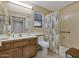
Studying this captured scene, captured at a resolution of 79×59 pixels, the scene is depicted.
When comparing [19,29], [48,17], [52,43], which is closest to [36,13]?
[48,17]

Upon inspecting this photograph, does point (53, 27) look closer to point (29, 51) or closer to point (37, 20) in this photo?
point (37, 20)

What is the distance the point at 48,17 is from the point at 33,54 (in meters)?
2.03

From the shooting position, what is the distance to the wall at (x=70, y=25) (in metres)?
3.22

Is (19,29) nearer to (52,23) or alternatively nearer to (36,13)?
(36,13)

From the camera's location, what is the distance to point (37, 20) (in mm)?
4445

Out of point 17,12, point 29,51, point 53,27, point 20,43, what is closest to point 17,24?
point 17,12

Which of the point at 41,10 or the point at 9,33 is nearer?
the point at 9,33

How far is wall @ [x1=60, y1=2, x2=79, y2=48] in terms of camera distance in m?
3.22

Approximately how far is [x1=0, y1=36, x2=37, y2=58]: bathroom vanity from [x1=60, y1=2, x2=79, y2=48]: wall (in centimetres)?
108

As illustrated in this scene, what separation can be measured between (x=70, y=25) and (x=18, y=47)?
172cm

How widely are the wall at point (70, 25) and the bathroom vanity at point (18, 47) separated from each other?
108 centimetres

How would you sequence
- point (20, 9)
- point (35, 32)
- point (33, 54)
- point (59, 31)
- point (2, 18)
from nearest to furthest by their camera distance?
point (2, 18), point (33, 54), point (20, 9), point (59, 31), point (35, 32)

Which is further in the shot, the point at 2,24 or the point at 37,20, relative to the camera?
the point at 37,20

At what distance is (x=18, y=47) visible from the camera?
308 cm
